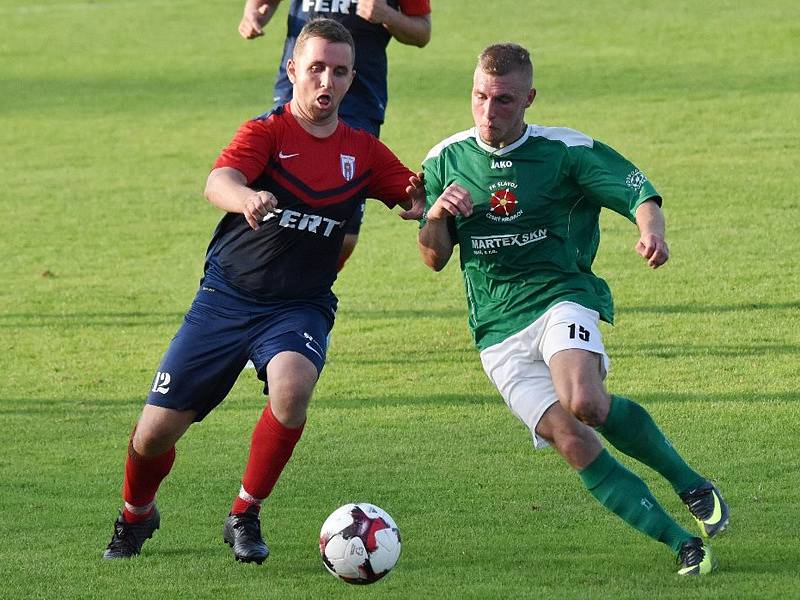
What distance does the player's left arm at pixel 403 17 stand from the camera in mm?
8250

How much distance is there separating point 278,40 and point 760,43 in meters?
6.90

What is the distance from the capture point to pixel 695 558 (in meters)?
5.41

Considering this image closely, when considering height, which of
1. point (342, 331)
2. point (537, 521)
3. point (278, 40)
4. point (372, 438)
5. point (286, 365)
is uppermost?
point (286, 365)

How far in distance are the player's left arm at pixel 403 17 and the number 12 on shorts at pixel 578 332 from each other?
124 inches

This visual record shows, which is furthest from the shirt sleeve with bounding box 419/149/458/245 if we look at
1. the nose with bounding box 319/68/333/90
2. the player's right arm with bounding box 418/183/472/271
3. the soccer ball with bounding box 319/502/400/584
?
the soccer ball with bounding box 319/502/400/584

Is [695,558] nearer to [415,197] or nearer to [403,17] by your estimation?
[415,197]

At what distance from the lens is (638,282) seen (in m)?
10.8

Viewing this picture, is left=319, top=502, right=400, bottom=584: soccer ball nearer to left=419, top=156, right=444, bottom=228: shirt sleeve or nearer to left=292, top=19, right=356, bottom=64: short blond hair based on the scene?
left=419, top=156, right=444, bottom=228: shirt sleeve

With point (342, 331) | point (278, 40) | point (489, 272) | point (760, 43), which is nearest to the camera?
point (489, 272)

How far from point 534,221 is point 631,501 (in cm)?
117

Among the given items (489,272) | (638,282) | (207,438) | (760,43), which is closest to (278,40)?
(760,43)

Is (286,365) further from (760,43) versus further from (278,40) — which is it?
(278,40)

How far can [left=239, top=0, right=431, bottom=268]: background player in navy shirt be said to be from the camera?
27.9 ft

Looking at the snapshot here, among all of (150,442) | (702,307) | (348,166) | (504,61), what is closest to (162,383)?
(150,442)
